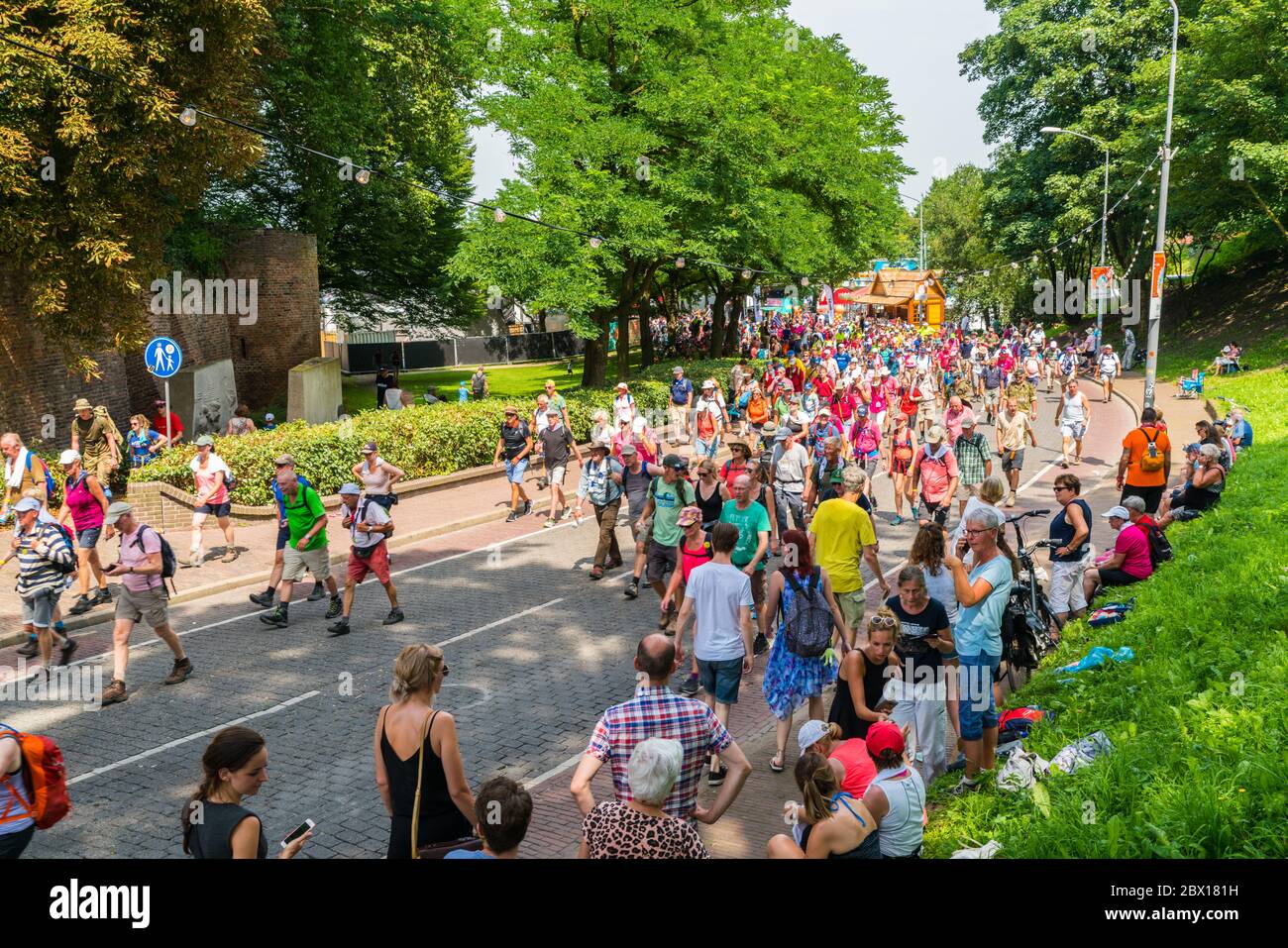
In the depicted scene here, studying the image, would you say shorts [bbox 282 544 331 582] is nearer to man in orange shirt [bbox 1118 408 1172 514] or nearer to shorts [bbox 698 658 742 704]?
shorts [bbox 698 658 742 704]

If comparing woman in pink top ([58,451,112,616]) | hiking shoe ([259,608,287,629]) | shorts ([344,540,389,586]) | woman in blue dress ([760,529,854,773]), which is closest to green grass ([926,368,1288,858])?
woman in blue dress ([760,529,854,773])

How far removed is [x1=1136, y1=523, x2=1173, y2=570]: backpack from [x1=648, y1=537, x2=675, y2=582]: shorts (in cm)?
466

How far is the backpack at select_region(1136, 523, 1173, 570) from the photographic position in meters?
10.4

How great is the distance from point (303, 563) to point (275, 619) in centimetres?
72

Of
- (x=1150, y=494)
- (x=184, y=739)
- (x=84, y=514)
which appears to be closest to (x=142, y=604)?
(x=184, y=739)

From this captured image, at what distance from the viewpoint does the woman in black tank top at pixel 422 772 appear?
15.7ft

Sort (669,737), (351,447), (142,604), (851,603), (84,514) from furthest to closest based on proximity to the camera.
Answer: (351,447), (84,514), (142,604), (851,603), (669,737)

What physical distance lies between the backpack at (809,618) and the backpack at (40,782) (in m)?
4.65

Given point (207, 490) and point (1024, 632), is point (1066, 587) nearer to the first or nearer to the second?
point (1024, 632)

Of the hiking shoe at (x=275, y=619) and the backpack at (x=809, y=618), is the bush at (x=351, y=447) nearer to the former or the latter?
the hiking shoe at (x=275, y=619)

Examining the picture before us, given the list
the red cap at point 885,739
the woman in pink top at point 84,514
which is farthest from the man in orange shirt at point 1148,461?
the woman in pink top at point 84,514

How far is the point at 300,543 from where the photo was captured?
1171 centimetres

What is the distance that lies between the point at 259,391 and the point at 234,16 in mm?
14575

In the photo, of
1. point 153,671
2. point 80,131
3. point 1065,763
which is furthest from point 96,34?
point 1065,763
